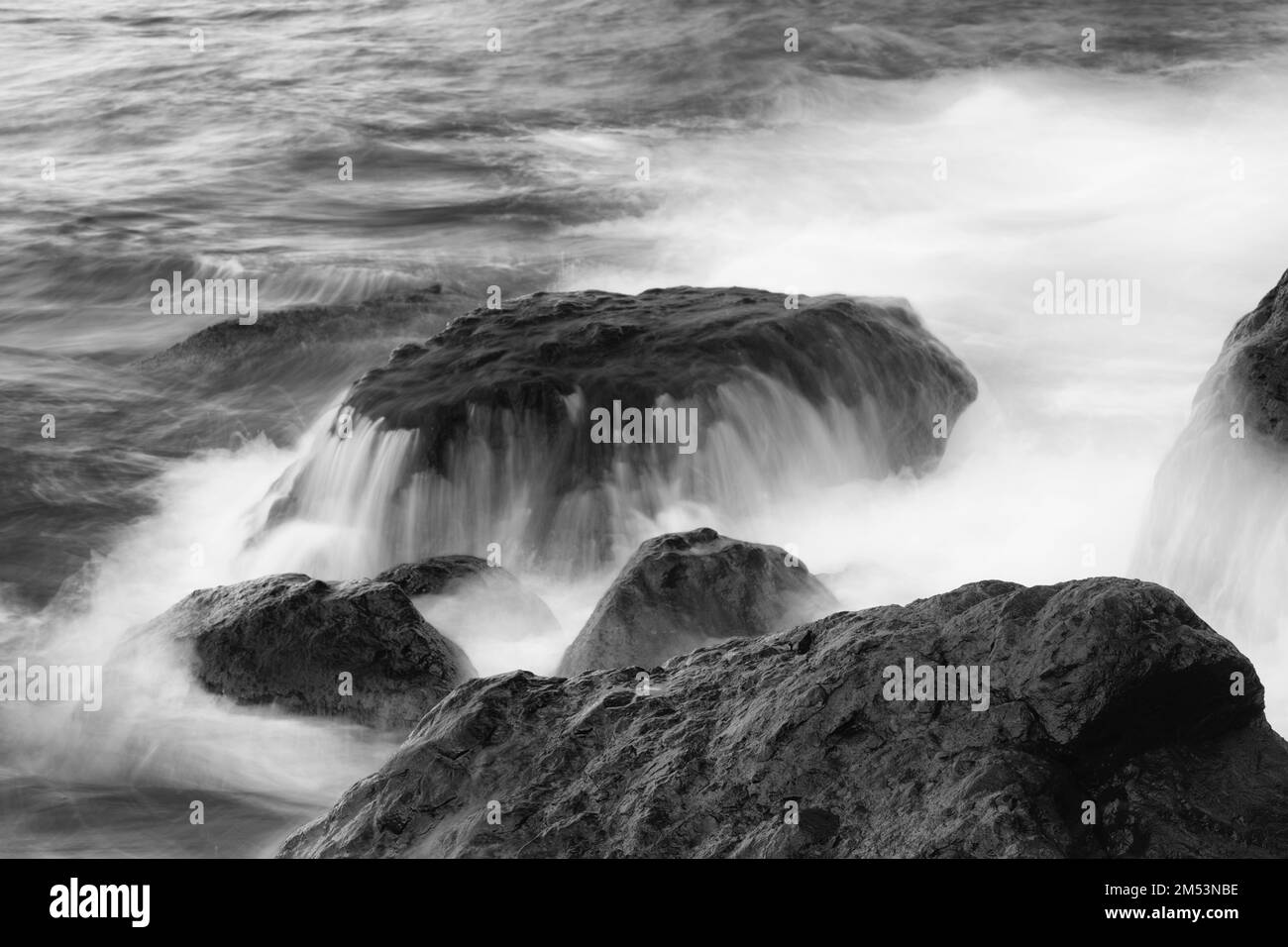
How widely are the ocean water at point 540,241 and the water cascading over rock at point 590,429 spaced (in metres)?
0.24

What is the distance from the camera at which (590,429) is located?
11.9 meters

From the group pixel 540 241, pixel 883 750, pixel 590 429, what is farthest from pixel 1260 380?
pixel 540 241

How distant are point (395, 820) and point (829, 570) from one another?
21.2 ft

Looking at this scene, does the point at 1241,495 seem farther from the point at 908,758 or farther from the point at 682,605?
the point at 908,758

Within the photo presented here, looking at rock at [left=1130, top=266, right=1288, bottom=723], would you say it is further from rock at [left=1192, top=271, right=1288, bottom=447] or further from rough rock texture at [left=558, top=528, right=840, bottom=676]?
rough rock texture at [left=558, top=528, right=840, bottom=676]

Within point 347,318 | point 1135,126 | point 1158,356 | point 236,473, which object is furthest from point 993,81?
point 236,473

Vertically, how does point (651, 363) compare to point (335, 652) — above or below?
above

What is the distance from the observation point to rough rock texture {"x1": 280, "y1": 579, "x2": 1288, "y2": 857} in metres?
4.93

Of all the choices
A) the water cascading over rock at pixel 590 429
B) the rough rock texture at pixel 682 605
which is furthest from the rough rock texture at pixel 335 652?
the water cascading over rock at pixel 590 429

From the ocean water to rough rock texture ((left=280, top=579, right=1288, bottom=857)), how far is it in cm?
320

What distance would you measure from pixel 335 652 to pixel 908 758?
465 centimetres

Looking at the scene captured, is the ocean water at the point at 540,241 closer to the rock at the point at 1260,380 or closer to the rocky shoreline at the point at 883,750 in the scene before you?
the rock at the point at 1260,380

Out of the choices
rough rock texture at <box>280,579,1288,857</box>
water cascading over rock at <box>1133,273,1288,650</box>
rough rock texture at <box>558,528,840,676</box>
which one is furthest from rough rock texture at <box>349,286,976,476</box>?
rough rock texture at <box>280,579,1288,857</box>

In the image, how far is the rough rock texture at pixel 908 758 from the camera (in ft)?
16.2
